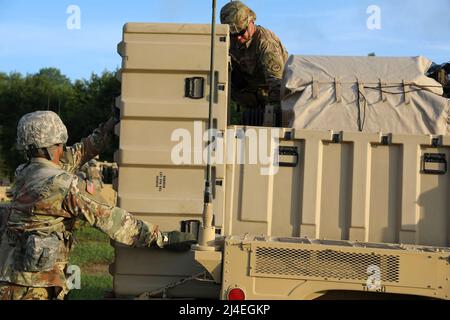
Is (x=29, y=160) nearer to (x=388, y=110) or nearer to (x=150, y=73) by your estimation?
(x=150, y=73)

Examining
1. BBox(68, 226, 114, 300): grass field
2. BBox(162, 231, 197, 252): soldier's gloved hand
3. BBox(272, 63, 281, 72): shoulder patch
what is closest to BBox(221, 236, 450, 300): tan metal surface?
BBox(162, 231, 197, 252): soldier's gloved hand

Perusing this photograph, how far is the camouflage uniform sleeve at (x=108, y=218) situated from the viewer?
377 cm

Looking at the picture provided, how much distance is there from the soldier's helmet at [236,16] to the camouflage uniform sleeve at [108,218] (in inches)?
80.5

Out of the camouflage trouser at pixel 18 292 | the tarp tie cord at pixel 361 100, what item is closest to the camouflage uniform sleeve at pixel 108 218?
the camouflage trouser at pixel 18 292

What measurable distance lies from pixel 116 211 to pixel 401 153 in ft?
5.75

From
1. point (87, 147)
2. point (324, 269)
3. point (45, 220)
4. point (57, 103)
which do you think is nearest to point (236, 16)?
point (87, 147)

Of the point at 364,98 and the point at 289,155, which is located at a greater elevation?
the point at 364,98

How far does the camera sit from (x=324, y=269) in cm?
348

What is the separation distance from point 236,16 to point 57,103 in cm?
3002

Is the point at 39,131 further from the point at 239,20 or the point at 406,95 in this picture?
the point at 406,95

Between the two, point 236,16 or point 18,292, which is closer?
point 18,292

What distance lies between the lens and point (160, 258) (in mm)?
4039

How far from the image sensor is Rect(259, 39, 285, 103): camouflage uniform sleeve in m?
5.08
